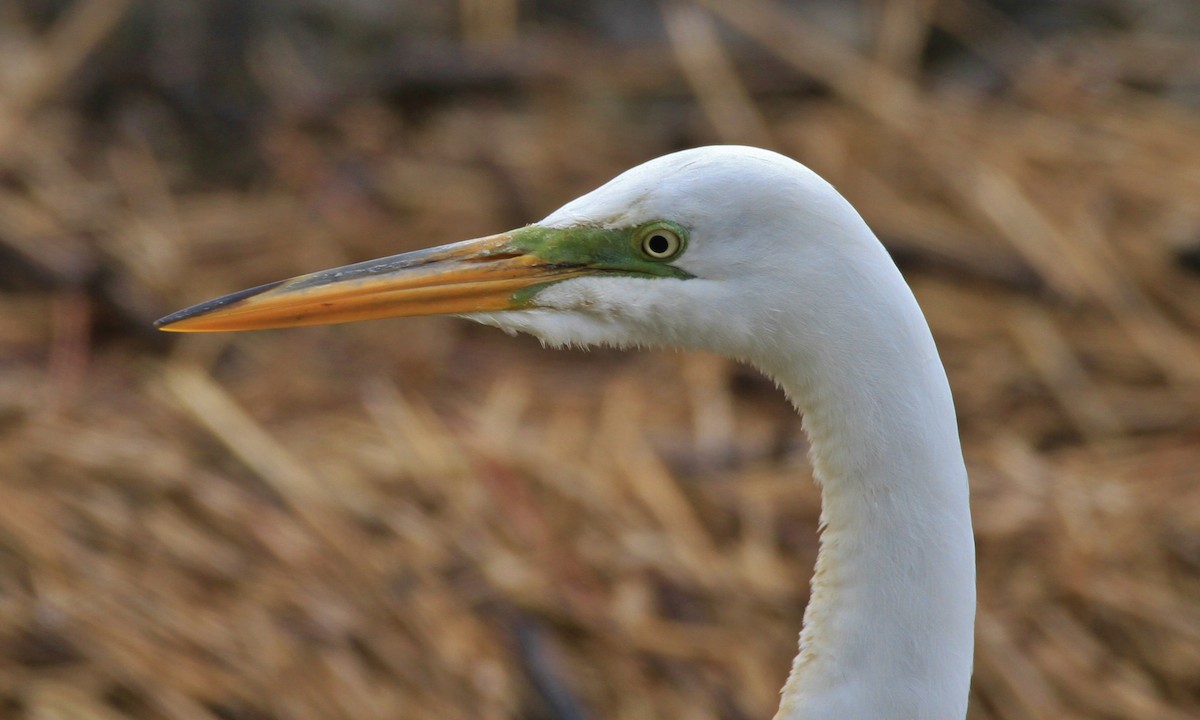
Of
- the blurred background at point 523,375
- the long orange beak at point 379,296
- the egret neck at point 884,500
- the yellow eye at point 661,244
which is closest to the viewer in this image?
the egret neck at point 884,500

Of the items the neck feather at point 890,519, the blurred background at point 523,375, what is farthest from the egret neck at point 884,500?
the blurred background at point 523,375

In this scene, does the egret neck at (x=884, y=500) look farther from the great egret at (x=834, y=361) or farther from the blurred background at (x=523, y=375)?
the blurred background at (x=523, y=375)

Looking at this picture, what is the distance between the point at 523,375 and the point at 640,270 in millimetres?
2463

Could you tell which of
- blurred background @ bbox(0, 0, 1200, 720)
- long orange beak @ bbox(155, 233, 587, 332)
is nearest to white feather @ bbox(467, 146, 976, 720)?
long orange beak @ bbox(155, 233, 587, 332)

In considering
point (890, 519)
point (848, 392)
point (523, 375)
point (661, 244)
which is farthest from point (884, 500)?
point (523, 375)

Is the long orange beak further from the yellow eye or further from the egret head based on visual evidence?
the yellow eye

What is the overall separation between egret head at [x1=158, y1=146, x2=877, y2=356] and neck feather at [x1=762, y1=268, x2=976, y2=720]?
88mm

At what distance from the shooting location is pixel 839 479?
57.7 inches

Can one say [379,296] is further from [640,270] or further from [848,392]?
[848,392]

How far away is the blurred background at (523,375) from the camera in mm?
2840

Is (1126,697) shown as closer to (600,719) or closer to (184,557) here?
(600,719)

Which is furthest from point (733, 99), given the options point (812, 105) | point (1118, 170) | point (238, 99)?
point (238, 99)

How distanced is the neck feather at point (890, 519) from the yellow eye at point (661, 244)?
0.59ft

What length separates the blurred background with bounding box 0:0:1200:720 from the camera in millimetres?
2840
